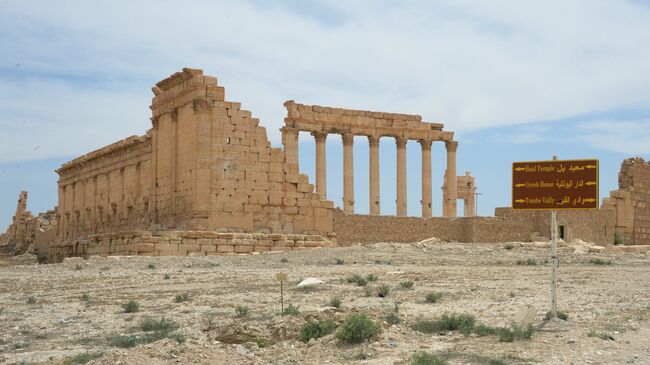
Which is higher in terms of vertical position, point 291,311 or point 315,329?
point 291,311

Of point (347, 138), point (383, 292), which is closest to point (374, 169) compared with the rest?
point (347, 138)

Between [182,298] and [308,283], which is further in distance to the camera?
[308,283]

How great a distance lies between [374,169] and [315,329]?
107 feet

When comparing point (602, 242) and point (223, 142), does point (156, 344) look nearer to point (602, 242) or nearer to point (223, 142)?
point (223, 142)

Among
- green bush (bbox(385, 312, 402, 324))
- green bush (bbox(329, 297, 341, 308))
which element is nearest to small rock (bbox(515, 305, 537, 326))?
green bush (bbox(385, 312, 402, 324))

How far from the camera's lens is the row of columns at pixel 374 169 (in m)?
43.3

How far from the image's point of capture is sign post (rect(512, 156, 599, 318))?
13.5 m

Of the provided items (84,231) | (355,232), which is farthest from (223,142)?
(84,231)

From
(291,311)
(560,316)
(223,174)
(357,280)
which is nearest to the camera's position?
(560,316)

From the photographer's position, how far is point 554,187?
13.7 m

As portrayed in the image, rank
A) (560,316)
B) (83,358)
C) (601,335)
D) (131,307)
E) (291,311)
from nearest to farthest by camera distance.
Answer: (83,358) < (601,335) < (560,316) < (291,311) < (131,307)

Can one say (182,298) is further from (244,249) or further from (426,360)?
(244,249)

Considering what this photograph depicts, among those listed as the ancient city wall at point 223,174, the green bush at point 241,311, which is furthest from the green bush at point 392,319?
the ancient city wall at point 223,174

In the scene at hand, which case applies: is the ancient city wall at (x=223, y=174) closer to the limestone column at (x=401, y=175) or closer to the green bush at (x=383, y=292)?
the limestone column at (x=401, y=175)
